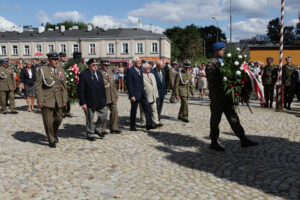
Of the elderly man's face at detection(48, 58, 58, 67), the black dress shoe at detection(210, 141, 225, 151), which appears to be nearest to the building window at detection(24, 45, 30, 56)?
the elderly man's face at detection(48, 58, 58, 67)

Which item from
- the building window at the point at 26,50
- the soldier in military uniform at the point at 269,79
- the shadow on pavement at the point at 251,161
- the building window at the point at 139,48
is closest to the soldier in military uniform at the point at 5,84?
the shadow on pavement at the point at 251,161

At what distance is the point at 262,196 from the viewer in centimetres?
416

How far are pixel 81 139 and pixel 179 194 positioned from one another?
411 cm

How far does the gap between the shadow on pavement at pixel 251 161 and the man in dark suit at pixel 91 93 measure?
1655mm

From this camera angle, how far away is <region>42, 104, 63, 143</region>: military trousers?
6883 mm

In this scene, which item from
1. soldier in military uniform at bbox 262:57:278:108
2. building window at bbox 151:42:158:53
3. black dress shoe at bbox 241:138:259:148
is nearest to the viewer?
black dress shoe at bbox 241:138:259:148

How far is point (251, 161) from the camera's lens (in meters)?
5.72

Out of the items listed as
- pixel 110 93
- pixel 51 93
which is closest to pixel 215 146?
pixel 110 93

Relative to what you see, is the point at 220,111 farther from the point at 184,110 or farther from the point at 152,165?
the point at 184,110

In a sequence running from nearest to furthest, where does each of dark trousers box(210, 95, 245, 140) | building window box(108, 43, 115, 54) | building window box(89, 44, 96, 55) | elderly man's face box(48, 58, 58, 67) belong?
dark trousers box(210, 95, 245, 140), elderly man's face box(48, 58, 58, 67), building window box(108, 43, 115, 54), building window box(89, 44, 96, 55)

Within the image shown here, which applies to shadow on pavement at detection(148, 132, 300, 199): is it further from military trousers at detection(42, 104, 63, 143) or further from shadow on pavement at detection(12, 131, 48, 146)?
shadow on pavement at detection(12, 131, 48, 146)

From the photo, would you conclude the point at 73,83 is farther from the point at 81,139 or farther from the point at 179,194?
the point at 179,194

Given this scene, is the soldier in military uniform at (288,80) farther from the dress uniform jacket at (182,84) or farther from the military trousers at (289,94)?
the dress uniform jacket at (182,84)

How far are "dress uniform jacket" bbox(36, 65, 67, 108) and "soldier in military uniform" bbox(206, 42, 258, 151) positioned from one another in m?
3.34
